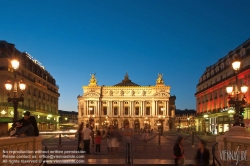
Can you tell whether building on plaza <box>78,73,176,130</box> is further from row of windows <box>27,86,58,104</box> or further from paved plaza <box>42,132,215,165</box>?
paved plaza <box>42,132,215,165</box>

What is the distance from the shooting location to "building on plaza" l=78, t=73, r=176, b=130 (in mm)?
128875

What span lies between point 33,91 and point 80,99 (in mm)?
58511

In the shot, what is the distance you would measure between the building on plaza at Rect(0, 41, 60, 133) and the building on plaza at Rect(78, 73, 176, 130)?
2424cm

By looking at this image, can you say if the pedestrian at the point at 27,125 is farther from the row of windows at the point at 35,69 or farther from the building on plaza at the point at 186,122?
the building on plaza at the point at 186,122

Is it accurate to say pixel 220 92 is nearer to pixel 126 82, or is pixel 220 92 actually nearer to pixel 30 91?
pixel 30 91

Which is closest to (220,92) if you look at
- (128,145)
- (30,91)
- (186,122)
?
(30,91)

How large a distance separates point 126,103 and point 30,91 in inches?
2355

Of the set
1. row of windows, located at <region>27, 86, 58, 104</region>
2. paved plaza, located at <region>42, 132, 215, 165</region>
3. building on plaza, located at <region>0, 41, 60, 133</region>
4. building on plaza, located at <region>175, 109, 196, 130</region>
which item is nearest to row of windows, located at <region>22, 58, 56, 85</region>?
building on plaza, located at <region>0, 41, 60, 133</region>

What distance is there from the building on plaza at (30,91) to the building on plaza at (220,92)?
36603mm

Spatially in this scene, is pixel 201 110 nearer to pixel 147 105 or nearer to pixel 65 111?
pixel 147 105

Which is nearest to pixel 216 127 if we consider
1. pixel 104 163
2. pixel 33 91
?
pixel 33 91

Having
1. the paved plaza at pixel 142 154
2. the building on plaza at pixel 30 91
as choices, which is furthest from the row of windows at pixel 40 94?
the paved plaza at pixel 142 154

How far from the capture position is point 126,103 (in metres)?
132

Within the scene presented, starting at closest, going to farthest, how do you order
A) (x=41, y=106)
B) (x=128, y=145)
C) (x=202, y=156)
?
(x=202, y=156), (x=128, y=145), (x=41, y=106)
